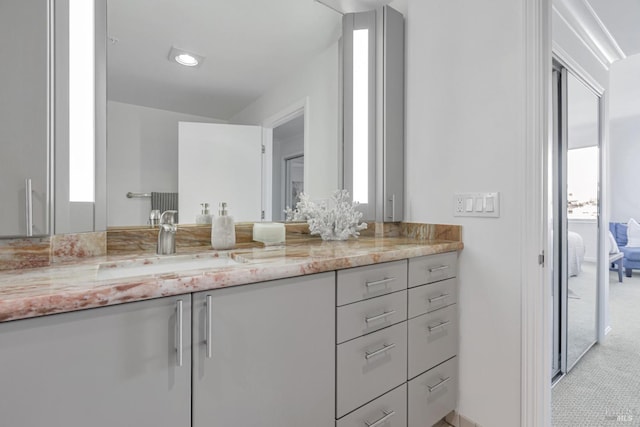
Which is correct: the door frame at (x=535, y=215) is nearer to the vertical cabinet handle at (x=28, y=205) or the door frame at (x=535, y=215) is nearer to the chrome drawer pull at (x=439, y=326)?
the chrome drawer pull at (x=439, y=326)

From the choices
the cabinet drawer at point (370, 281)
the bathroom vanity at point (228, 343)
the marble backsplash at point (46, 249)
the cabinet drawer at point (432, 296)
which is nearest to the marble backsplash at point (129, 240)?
the marble backsplash at point (46, 249)

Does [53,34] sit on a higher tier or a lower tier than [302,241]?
higher

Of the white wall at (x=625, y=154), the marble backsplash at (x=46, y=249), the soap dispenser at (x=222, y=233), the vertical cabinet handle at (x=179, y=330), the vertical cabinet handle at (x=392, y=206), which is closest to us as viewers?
the vertical cabinet handle at (x=179, y=330)

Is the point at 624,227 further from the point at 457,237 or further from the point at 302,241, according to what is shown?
the point at 302,241

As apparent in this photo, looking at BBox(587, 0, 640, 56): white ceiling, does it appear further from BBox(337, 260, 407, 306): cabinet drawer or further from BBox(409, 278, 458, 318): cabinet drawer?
BBox(337, 260, 407, 306): cabinet drawer

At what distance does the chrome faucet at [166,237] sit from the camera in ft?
4.26

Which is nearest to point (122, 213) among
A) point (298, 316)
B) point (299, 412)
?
point (298, 316)

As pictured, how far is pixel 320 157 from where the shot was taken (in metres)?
1.93

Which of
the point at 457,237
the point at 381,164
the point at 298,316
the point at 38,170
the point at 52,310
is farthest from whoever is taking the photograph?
the point at 381,164

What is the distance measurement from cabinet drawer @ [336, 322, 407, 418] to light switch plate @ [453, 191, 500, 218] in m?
0.67

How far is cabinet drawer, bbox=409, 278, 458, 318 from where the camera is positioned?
4.49 ft

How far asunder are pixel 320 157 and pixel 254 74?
1.92 feet

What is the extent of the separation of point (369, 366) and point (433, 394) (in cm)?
50

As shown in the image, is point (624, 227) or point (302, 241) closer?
point (302, 241)
